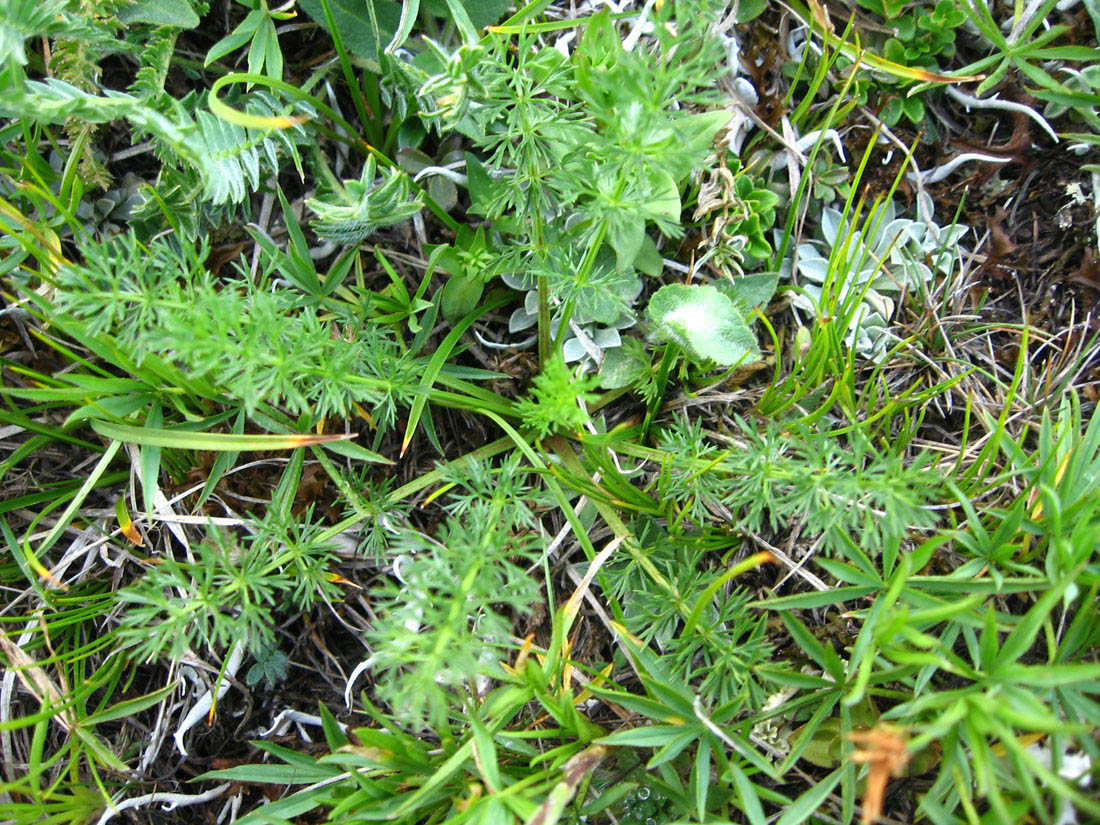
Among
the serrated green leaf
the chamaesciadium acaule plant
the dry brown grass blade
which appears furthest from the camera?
the serrated green leaf

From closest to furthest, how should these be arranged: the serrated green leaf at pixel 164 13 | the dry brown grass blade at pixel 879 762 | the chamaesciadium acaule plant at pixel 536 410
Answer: the dry brown grass blade at pixel 879 762
the chamaesciadium acaule plant at pixel 536 410
the serrated green leaf at pixel 164 13

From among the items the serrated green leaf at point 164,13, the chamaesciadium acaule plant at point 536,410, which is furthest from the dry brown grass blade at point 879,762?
the serrated green leaf at point 164,13

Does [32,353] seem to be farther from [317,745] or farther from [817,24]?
[817,24]

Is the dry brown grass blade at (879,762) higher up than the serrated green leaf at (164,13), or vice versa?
the serrated green leaf at (164,13)

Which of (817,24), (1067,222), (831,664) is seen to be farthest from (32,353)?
(1067,222)

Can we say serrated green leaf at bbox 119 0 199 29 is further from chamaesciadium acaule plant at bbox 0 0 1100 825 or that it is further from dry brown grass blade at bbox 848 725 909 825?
dry brown grass blade at bbox 848 725 909 825

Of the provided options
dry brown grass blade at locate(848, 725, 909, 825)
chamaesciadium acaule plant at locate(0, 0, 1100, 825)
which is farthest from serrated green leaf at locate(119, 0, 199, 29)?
dry brown grass blade at locate(848, 725, 909, 825)

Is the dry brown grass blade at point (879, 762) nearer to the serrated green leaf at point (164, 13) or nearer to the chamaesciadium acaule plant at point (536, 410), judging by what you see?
the chamaesciadium acaule plant at point (536, 410)

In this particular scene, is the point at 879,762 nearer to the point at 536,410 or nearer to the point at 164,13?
the point at 536,410
